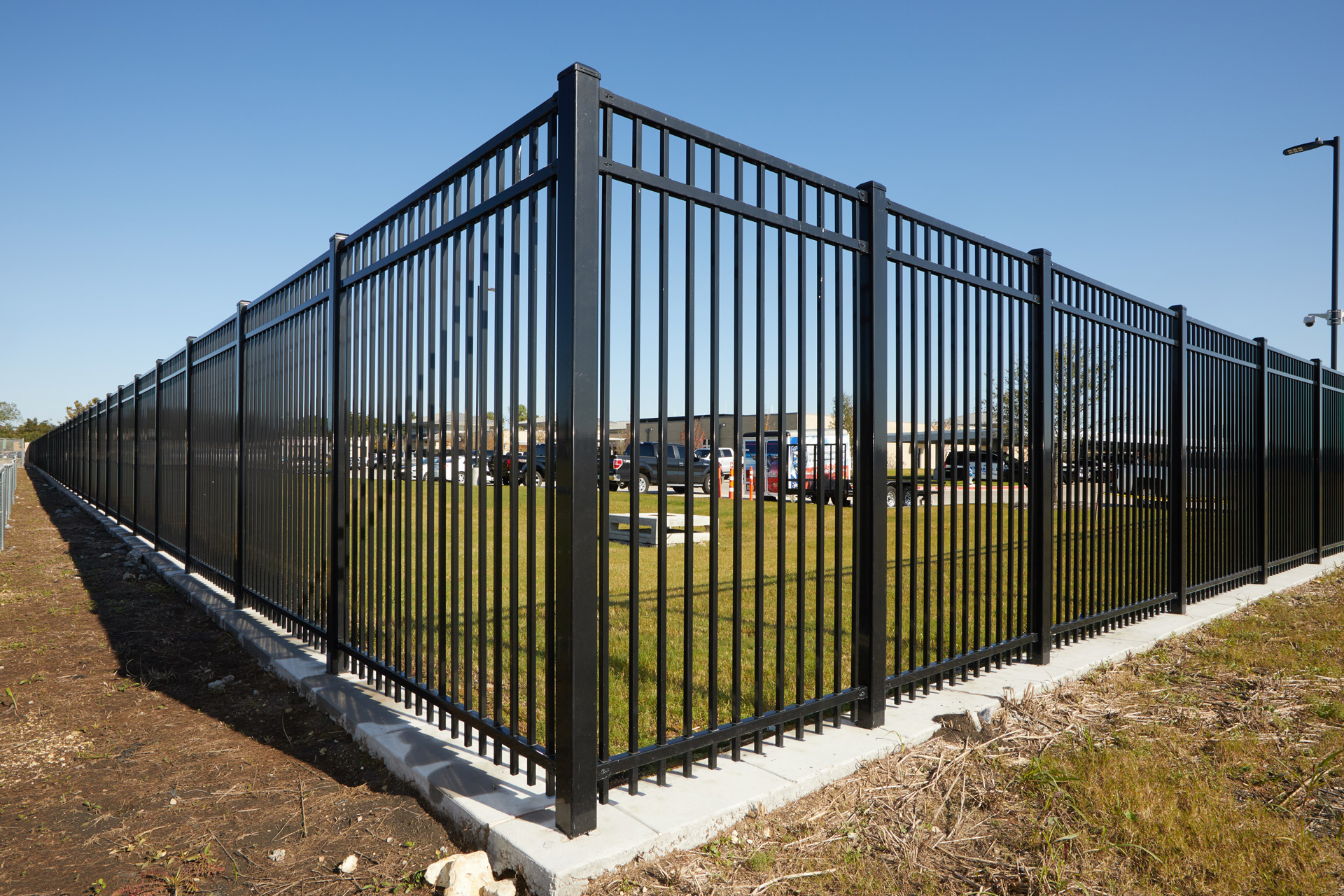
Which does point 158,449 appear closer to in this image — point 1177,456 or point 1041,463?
point 1041,463

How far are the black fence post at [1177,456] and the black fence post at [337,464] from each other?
7018mm

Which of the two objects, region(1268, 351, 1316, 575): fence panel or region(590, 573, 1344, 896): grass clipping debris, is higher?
region(1268, 351, 1316, 575): fence panel

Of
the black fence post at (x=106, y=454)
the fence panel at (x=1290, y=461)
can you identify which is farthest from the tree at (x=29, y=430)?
the fence panel at (x=1290, y=461)

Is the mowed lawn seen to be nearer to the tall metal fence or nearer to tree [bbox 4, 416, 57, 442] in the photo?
the tall metal fence

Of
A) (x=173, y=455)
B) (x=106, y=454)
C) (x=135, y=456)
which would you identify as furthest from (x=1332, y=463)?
(x=106, y=454)

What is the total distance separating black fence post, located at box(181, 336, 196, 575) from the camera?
8867 millimetres

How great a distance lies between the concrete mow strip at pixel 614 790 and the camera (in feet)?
8.85

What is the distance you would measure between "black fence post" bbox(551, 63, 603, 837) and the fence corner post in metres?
5.24

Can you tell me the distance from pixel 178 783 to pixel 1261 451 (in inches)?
414

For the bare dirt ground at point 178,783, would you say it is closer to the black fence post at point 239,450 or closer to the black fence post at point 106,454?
the black fence post at point 239,450

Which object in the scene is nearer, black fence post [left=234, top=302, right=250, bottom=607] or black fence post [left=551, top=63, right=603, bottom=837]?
black fence post [left=551, top=63, right=603, bottom=837]

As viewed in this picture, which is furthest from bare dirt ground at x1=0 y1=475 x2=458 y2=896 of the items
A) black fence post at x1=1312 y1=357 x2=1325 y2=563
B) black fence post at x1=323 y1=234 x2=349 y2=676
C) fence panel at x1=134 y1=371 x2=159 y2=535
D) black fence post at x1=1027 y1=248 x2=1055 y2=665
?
black fence post at x1=1312 y1=357 x2=1325 y2=563

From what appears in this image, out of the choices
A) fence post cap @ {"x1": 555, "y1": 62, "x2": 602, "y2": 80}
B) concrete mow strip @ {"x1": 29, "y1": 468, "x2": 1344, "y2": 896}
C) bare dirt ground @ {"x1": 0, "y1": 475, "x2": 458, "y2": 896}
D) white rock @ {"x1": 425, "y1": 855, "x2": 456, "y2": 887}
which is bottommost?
bare dirt ground @ {"x1": 0, "y1": 475, "x2": 458, "y2": 896}

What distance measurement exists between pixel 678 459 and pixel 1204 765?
77.8ft
